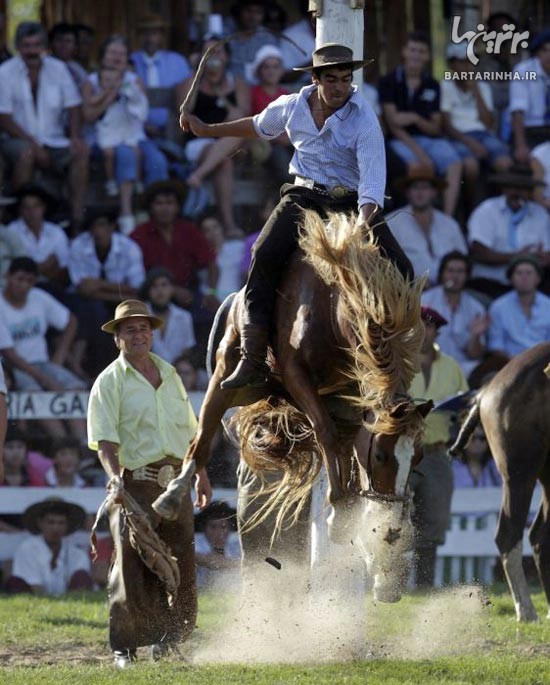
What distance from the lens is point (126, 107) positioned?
43.4ft

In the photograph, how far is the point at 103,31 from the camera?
15.2 meters

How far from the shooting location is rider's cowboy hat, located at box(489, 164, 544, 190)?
46.3 feet

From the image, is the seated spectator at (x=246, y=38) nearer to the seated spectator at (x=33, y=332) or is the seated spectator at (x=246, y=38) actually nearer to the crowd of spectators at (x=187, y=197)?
the crowd of spectators at (x=187, y=197)

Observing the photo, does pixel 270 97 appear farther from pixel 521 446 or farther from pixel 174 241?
pixel 521 446

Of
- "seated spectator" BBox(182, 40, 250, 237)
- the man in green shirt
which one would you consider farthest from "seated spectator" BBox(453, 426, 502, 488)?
the man in green shirt

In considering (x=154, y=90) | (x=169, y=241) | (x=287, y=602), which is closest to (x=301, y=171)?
(x=287, y=602)

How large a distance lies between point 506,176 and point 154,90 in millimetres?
3548

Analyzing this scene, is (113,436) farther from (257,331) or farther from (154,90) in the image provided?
(154,90)

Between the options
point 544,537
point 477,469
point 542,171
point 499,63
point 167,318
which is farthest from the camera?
point 499,63

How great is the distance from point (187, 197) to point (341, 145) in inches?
212

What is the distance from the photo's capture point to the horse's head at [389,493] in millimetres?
7164

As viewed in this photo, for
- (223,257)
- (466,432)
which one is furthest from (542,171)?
(466,432)

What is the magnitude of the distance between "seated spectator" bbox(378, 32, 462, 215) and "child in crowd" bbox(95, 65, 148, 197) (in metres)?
2.46

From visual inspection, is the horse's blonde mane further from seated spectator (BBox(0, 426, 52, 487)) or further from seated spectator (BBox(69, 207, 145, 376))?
seated spectator (BBox(69, 207, 145, 376))
